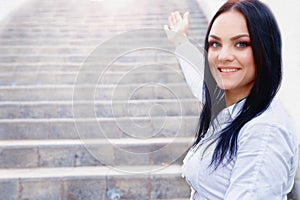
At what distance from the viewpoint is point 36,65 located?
5.36 m

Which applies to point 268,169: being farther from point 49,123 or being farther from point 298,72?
point 49,123

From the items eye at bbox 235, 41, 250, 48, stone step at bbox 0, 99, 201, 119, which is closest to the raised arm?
eye at bbox 235, 41, 250, 48

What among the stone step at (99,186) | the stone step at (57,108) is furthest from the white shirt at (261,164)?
the stone step at (57,108)

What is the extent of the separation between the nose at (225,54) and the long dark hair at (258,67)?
0.06 m

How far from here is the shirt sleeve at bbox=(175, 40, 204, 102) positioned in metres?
1.64

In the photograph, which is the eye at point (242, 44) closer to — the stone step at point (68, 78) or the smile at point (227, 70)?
the smile at point (227, 70)

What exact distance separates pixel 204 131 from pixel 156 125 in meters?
2.51

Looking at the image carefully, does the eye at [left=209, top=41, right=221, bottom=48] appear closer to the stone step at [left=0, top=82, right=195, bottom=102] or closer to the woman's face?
the woman's face

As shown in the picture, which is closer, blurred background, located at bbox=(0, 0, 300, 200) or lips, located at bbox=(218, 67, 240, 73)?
lips, located at bbox=(218, 67, 240, 73)

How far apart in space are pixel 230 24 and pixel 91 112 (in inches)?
60.7

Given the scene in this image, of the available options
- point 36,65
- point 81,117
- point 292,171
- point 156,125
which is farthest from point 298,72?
point 36,65

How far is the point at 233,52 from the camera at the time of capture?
111 centimetres

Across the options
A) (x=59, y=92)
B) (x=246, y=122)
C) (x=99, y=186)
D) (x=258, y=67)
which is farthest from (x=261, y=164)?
(x=59, y=92)

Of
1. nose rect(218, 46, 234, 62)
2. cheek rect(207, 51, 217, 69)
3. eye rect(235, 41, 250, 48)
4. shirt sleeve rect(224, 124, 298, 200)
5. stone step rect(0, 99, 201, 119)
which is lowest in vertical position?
stone step rect(0, 99, 201, 119)
